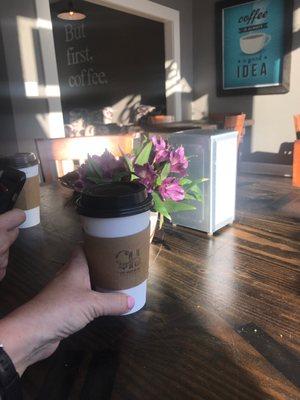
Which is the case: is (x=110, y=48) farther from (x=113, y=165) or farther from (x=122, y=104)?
(x=113, y=165)

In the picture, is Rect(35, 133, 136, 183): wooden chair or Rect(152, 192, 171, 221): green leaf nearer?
Rect(152, 192, 171, 221): green leaf

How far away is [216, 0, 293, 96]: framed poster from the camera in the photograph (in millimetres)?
3430

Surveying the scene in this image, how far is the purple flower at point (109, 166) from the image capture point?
0.65 m

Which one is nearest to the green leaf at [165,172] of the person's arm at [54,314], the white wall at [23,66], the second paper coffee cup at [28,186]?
the person's arm at [54,314]

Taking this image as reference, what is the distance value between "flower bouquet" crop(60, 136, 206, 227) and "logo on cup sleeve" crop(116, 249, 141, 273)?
18 centimetres

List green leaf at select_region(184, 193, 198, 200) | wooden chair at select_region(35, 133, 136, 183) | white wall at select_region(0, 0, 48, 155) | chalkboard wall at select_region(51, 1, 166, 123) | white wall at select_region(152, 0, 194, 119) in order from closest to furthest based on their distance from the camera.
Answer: green leaf at select_region(184, 193, 198, 200)
wooden chair at select_region(35, 133, 136, 183)
white wall at select_region(0, 0, 48, 155)
white wall at select_region(152, 0, 194, 119)
chalkboard wall at select_region(51, 1, 166, 123)

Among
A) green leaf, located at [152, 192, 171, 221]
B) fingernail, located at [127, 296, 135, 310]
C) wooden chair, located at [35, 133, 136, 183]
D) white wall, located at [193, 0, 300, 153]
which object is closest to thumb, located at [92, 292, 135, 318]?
fingernail, located at [127, 296, 135, 310]

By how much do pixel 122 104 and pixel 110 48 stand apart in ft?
3.04

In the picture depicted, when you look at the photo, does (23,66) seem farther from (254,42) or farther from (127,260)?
(127,260)

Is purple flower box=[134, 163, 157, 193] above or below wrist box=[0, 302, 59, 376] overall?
above

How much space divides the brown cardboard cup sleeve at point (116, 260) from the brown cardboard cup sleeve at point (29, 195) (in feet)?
1.34

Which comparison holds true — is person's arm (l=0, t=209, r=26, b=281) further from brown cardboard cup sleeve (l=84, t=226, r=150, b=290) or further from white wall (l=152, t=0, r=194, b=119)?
white wall (l=152, t=0, r=194, b=119)

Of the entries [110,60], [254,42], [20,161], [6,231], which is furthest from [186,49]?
[6,231]

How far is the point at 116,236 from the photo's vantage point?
448 millimetres
